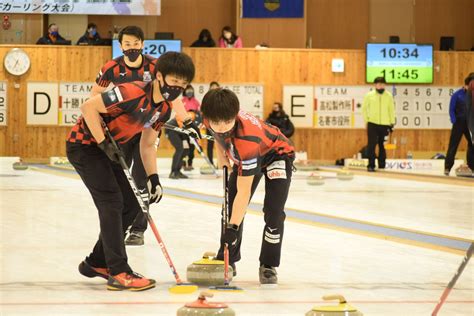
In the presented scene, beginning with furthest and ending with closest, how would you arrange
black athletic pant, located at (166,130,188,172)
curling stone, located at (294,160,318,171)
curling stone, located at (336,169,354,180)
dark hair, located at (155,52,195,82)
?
curling stone, located at (294,160,318,171) → curling stone, located at (336,169,354,180) → black athletic pant, located at (166,130,188,172) → dark hair, located at (155,52,195,82)

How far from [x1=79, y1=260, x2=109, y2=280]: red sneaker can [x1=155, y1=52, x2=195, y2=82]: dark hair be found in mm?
1210

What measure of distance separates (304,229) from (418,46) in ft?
45.2

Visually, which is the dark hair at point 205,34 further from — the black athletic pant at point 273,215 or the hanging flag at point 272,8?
the black athletic pant at point 273,215

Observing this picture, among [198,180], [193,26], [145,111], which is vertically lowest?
[198,180]

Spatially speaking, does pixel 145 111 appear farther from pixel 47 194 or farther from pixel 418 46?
pixel 418 46

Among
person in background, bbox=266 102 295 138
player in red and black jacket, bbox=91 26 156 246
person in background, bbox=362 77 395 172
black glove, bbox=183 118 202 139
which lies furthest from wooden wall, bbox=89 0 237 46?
black glove, bbox=183 118 202 139

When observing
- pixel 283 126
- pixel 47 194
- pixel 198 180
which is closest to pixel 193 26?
pixel 283 126

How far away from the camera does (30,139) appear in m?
21.2

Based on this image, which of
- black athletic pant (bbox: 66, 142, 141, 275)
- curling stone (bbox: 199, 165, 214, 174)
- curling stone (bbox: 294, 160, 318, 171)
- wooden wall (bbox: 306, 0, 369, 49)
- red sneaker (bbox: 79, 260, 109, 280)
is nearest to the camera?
black athletic pant (bbox: 66, 142, 141, 275)

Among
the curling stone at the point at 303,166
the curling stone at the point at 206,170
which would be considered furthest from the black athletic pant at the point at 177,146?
the curling stone at the point at 303,166

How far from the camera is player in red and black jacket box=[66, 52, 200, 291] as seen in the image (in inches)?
214

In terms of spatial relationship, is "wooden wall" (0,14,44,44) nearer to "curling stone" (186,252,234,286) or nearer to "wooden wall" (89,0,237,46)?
"wooden wall" (89,0,237,46)

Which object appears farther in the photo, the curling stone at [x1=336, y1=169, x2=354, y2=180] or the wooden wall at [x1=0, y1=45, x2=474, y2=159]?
the wooden wall at [x1=0, y1=45, x2=474, y2=159]

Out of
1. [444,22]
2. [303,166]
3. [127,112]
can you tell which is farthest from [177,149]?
[444,22]
